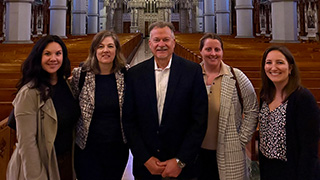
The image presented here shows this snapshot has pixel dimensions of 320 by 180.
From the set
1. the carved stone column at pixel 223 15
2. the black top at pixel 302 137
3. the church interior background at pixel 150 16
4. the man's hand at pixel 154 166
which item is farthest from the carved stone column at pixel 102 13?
the black top at pixel 302 137

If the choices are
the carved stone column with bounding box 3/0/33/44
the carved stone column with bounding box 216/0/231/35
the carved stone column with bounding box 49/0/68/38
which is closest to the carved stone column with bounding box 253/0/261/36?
the carved stone column with bounding box 216/0/231/35

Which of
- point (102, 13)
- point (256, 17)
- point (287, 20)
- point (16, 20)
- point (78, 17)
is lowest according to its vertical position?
point (287, 20)

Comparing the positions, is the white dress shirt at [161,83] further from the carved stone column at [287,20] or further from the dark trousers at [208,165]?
the carved stone column at [287,20]

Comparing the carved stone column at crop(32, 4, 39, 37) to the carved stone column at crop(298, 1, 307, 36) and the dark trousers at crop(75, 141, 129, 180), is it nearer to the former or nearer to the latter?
the carved stone column at crop(298, 1, 307, 36)

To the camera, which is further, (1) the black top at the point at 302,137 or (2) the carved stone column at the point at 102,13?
(2) the carved stone column at the point at 102,13

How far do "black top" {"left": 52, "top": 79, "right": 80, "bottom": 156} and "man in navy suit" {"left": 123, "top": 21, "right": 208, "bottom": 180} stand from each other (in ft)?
1.16

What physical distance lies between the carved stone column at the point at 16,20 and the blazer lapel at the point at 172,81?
32.9ft

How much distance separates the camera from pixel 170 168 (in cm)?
165

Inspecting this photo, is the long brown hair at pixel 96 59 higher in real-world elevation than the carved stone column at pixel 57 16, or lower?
lower

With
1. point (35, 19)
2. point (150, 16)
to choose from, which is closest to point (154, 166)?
point (35, 19)

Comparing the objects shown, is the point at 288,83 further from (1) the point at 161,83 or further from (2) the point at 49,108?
(2) the point at 49,108

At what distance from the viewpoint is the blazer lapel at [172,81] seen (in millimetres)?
1668

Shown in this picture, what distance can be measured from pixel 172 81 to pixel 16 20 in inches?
403

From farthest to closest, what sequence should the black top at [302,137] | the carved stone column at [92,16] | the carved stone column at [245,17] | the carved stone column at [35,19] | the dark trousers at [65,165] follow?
the carved stone column at [92,16], the carved stone column at [35,19], the carved stone column at [245,17], the dark trousers at [65,165], the black top at [302,137]
